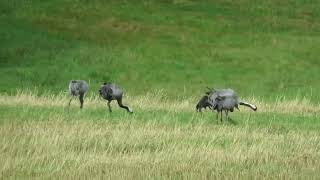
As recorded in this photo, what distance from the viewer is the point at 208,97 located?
2148 centimetres

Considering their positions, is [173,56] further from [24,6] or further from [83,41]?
[24,6]

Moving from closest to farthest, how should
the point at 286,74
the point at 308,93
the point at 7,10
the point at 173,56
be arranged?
the point at 308,93 → the point at 286,74 → the point at 173,56 → the point at 7,10

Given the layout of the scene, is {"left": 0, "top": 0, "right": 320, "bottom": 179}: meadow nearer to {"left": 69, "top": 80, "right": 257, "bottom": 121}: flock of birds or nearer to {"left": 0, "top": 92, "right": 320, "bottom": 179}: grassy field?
{"left": 0, "top": 92, "right": 320, "bottom": 179}: grassy field

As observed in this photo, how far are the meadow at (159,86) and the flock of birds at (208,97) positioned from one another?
1.41ft

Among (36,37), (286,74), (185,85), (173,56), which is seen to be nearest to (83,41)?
(36,37)

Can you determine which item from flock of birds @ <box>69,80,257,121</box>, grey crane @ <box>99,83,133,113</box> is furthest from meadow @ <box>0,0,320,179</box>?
grey crane @ <box>99,83,133,113</box>

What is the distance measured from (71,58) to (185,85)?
28.1 ft

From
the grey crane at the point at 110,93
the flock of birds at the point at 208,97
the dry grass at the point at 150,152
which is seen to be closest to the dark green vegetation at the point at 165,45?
the flock of birds at the point at 208,97

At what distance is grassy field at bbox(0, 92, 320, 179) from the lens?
12.0m

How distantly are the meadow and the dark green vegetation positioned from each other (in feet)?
0.30

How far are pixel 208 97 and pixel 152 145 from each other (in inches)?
262

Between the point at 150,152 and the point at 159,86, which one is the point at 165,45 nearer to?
the point at 159,86

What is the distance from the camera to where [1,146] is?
541 inches

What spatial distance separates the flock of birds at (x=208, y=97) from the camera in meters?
20.3
